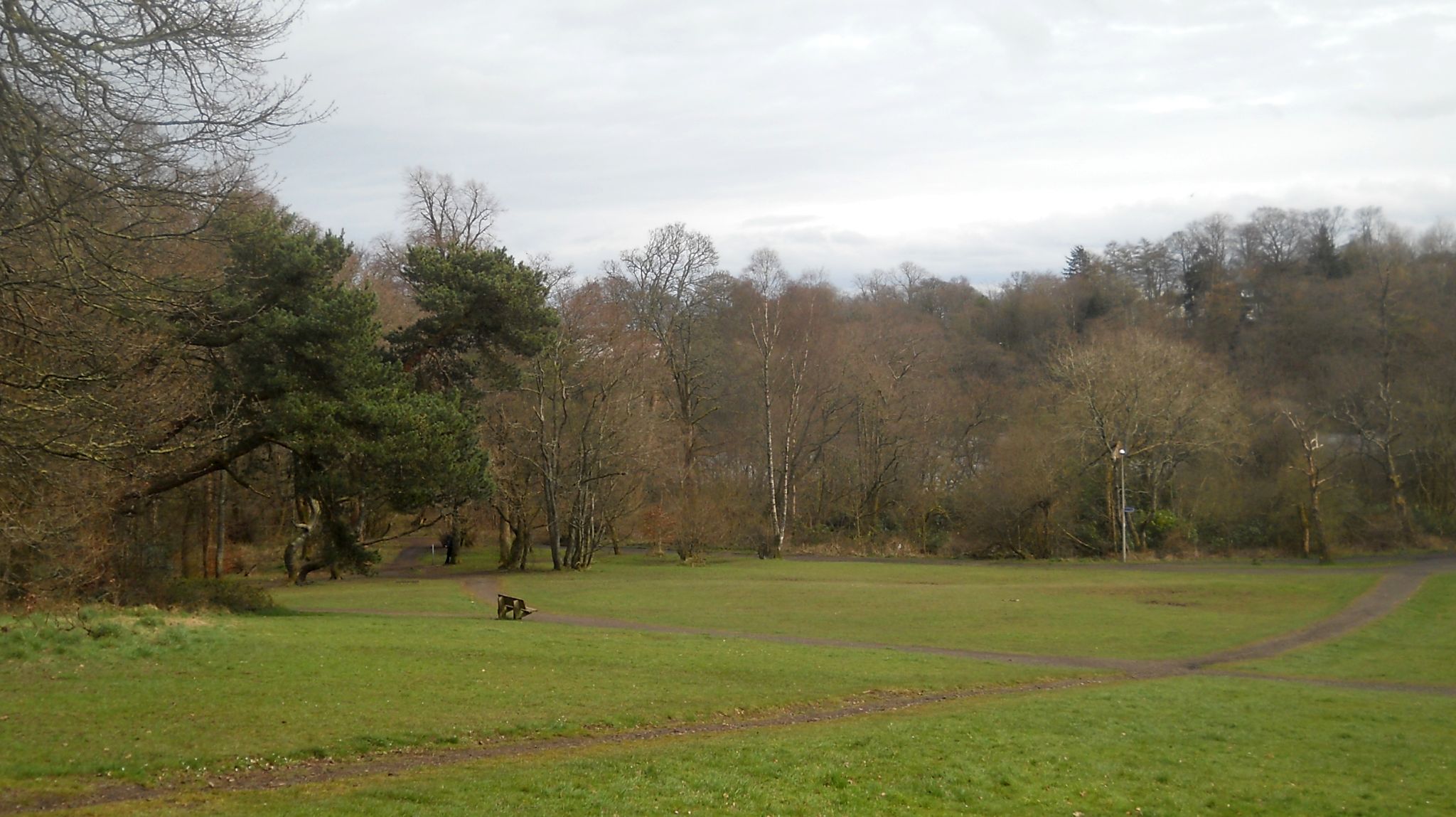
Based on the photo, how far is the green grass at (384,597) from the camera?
1113 inches

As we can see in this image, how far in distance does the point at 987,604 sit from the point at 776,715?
17.1 meters

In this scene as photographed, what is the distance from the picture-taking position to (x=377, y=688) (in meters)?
14.3

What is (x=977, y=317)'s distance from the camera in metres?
85.0

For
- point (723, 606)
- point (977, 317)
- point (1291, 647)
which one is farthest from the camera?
point (977, 317)

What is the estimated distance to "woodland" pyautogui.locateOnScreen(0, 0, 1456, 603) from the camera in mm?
8484

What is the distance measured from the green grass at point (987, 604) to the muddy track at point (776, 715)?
0.77 metres

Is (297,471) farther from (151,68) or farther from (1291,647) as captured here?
(1291,647)

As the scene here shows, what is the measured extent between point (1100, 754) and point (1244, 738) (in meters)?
2.67

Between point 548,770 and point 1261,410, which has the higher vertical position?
point 1261,410

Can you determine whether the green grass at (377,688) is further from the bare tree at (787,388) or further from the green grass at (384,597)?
the bare tree at (787,388)

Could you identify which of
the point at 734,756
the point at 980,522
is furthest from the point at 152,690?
the point at 980,522

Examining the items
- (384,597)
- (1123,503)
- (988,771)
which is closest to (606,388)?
(384,597)

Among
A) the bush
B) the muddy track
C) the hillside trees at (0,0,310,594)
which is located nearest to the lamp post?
the muddy track

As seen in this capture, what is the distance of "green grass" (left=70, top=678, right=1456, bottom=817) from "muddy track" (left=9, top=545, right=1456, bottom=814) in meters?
0.53
